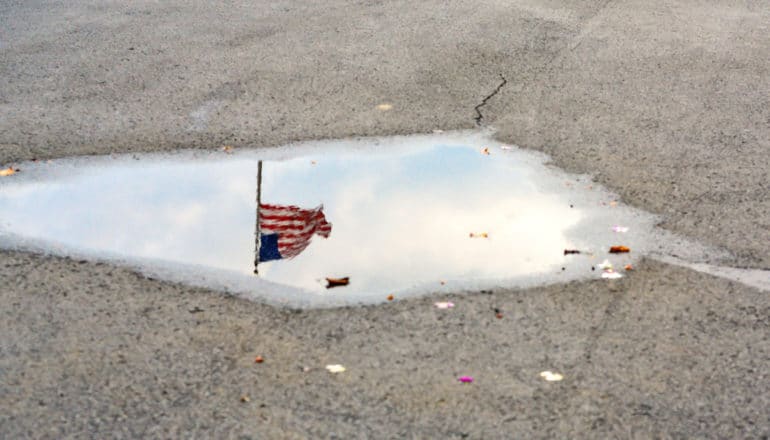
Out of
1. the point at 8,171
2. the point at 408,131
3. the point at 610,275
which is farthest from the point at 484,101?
the point at 8,171

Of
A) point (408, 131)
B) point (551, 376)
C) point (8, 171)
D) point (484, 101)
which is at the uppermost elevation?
point (484, 101)

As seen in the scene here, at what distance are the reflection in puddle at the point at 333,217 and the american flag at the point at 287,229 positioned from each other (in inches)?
0.5

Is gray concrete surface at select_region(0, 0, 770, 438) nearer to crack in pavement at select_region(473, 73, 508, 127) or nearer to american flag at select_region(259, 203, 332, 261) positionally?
crack in pavement at select_region(473, 73, 508, 127)

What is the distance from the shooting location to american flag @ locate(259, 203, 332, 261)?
5.88 metres

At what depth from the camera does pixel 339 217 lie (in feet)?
20.8

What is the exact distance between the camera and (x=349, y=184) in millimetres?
6820

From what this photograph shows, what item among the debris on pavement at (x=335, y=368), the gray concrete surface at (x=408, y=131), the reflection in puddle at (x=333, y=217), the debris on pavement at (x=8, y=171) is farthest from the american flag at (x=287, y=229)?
the debris on pavement at (x=8, y=171)

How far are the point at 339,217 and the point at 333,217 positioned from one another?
0.13ft

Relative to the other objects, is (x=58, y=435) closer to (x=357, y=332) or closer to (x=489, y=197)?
(x=357, y=332)

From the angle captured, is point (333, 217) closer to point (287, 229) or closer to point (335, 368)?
point (287, 229)

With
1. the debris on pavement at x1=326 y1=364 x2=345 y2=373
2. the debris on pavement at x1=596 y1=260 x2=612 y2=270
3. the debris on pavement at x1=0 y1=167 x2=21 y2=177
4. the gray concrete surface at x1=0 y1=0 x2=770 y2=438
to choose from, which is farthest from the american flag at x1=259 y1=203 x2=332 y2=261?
the debris on pavement at x1=0 y1=167 x2=21 y2=177

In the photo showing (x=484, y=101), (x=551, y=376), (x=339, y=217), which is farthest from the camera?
(x=484, y=101)

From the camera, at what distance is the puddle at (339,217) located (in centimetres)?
556

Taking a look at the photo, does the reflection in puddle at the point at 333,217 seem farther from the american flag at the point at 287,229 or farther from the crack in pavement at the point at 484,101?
the crack in pavement at the point at 484,101
